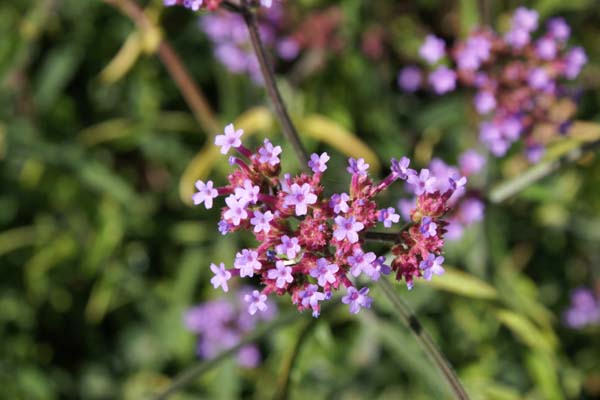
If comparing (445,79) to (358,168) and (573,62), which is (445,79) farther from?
(358,168)

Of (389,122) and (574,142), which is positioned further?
(389,122)

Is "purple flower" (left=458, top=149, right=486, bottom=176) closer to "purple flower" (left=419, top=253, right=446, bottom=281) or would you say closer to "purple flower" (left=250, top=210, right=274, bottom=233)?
"purple flower" (left=419, top=253, right=446, bottom=281)

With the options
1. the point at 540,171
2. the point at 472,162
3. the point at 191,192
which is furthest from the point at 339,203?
the point at 191,192

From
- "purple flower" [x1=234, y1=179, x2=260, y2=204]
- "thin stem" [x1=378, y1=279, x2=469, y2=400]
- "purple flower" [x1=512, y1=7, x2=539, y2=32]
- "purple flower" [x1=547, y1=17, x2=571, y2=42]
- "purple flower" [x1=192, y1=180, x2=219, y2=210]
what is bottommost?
"thin stem" [x1=378, y1=279, x2=469, y2=400]

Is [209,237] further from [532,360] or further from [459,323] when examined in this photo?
[532,360]

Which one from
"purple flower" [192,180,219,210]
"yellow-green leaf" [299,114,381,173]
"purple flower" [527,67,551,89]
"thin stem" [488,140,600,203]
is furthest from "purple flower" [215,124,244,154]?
"yellow-green leaf" [299,114,381,173]

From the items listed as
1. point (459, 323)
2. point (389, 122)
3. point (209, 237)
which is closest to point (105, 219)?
point (209, 237)
